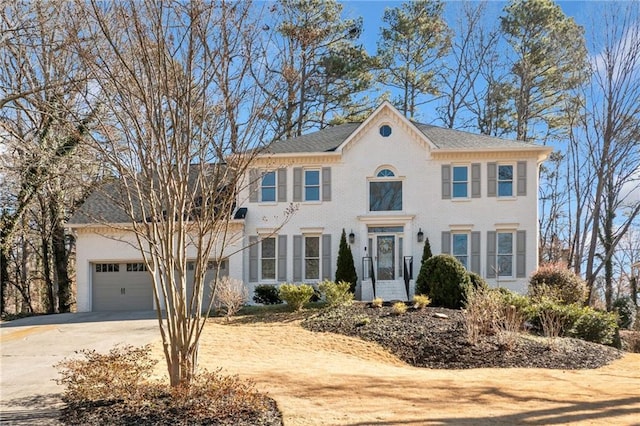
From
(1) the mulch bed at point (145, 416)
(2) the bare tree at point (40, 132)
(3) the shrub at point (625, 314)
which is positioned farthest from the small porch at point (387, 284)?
(1) the mulch bed at point (145, 416)

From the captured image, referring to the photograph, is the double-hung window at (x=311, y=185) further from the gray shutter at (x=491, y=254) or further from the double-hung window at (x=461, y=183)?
the gray shutter at (x=491, y=254)

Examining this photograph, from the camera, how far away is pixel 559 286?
15.9m

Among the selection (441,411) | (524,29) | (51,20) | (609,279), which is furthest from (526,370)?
(524,29)

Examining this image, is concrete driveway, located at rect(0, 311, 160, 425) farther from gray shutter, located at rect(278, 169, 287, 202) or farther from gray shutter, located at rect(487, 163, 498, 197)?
gray shutter, located at rect(487, 163, 498, 197)

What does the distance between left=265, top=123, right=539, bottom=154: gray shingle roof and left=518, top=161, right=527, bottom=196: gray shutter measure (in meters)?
0.68

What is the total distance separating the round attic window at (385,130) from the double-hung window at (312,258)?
4.80m

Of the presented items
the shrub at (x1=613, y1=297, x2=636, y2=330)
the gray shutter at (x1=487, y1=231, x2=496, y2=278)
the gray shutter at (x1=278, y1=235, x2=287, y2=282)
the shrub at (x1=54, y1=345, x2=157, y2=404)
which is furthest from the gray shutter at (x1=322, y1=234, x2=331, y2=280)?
the shrub at (x1=54, y1=345, x2=157, y2=404)

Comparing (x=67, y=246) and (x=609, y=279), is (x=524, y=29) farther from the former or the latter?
(x=67, y=246)

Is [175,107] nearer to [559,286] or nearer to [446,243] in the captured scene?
[559,286]

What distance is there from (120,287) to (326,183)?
29.4ft

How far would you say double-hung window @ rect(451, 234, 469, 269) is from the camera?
19.1 metres

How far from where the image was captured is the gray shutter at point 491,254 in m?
18.9

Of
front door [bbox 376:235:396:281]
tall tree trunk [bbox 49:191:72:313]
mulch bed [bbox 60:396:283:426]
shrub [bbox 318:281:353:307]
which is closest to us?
mulch bed [bbox 60:396:283:426]

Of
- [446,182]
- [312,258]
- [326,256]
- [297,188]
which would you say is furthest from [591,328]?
[297,188]
